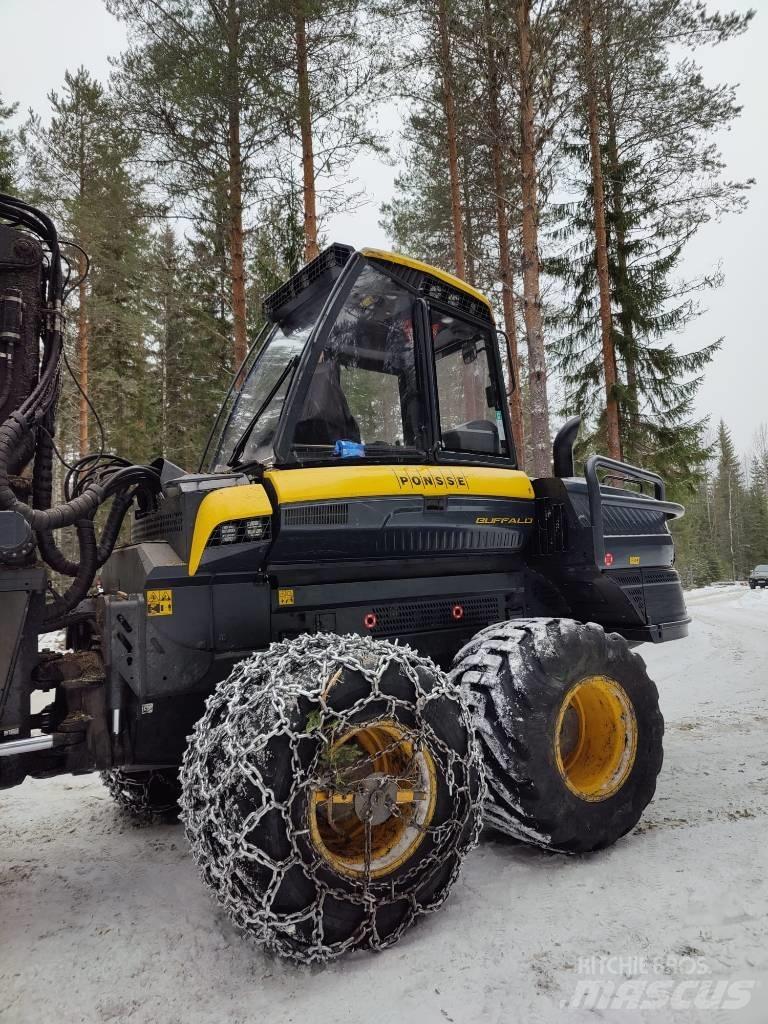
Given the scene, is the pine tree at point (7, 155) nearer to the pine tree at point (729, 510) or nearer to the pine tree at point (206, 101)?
the pine tree at point (206, 101)

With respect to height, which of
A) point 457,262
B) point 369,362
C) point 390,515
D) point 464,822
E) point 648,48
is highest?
point 648,48

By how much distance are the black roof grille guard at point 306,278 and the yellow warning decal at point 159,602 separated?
71.6 inches

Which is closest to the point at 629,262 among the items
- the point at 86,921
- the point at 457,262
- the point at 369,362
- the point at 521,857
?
the point at 457,262

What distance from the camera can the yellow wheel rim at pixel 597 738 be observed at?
10.9ft

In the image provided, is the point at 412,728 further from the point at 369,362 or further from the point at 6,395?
the point at 6,395

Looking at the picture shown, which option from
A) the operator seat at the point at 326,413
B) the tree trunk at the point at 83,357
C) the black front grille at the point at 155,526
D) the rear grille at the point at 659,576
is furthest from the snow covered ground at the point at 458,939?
the tree trunk at the point at 83,357

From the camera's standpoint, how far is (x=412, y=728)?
266 cm

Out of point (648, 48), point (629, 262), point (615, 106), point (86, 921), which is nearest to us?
point (86, 921)

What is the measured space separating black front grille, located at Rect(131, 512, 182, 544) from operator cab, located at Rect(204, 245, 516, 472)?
0.45 m

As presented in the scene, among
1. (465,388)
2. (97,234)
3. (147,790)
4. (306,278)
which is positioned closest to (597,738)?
(465,388)

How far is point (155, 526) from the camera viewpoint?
137 inches

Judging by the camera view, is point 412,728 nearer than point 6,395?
Yes

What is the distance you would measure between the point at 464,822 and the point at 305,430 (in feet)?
6.01

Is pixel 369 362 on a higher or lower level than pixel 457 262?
lower
